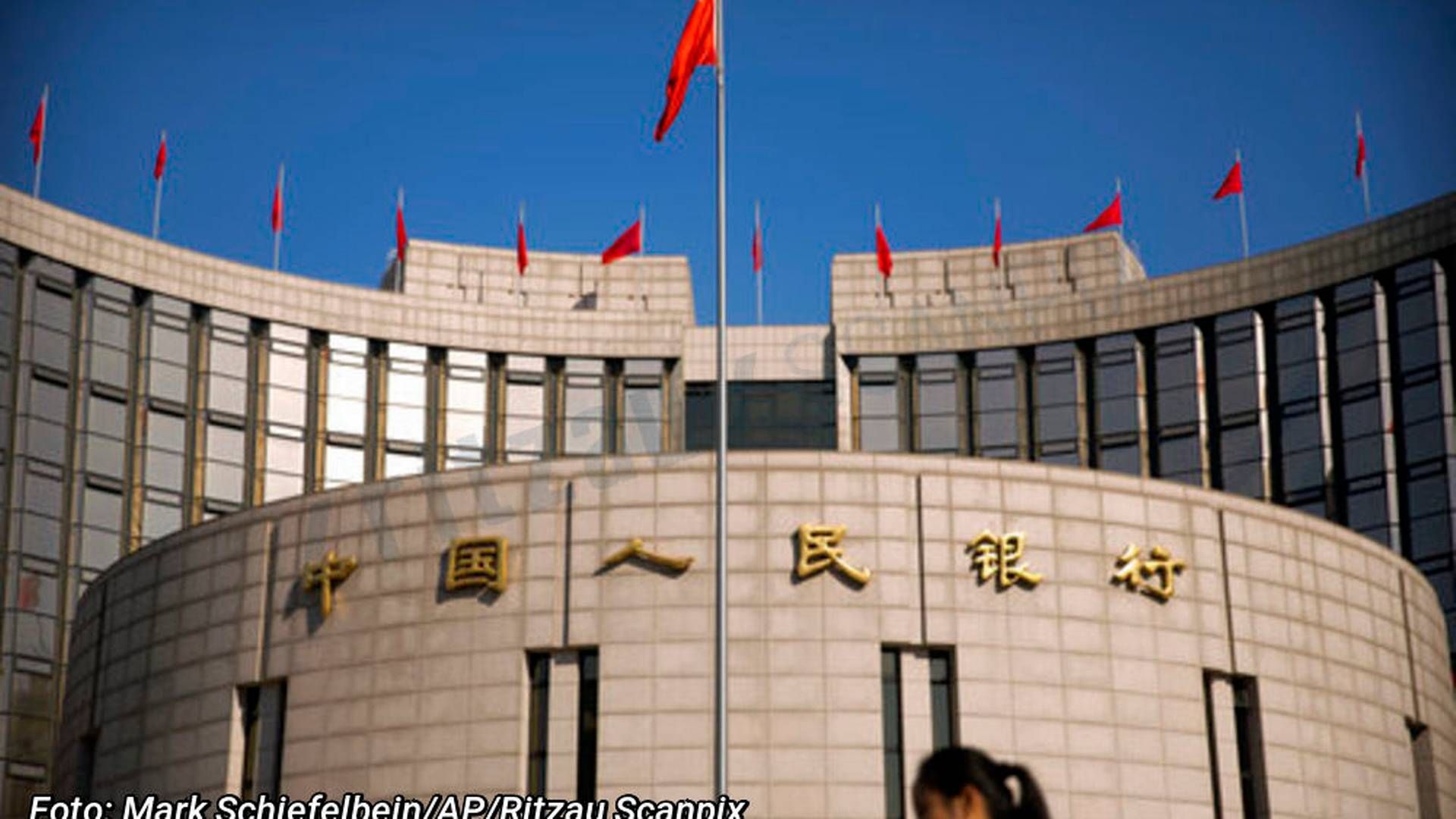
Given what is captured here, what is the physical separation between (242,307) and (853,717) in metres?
31.6

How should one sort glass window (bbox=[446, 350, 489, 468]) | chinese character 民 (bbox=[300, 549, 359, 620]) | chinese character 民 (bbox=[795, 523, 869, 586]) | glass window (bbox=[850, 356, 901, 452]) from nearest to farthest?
chinese character 民 (bbox=[795, 523, 869, 586]) → chinese character 民 (bbox=[300, 549, 359, 620]) → glass window (bbox=[446, 350, 489, 468]) → glass window (bbox=[850, 356, 901, 452])

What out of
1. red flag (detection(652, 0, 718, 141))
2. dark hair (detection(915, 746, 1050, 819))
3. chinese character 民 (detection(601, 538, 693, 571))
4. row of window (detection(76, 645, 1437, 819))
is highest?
red flag (detection(652, 0, 718, 141))

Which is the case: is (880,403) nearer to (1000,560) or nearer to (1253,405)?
(1253,405)

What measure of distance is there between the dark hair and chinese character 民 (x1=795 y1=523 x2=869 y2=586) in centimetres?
2797

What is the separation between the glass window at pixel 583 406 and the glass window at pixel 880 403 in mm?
7630

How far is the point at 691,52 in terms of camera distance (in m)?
33.6

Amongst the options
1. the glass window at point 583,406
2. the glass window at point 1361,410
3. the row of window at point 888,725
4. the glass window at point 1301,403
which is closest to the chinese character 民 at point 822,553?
the row of window at point 888,725

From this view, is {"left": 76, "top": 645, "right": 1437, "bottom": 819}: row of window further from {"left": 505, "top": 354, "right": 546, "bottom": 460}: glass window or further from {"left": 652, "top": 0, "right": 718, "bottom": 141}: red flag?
{"left": 505, "top": 354, "right": 546, "bottom": 460}: glass window

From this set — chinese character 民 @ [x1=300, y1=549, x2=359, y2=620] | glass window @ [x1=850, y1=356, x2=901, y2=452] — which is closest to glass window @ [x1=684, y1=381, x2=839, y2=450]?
glass window @ [x1=850, y1=356, x2=901, y2=452]

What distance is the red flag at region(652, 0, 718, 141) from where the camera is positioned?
110 ft

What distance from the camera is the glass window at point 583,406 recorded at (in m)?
63.9

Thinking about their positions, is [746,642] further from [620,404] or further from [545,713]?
[620,404]

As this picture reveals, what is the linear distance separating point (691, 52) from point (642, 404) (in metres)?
31.2

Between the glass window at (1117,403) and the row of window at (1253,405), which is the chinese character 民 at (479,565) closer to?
the row of window at (1253,405)
